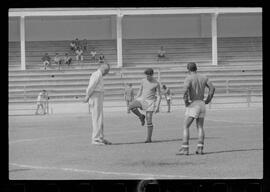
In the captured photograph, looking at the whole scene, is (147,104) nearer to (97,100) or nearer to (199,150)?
(97,100)

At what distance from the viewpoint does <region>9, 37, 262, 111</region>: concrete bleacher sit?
9.01m

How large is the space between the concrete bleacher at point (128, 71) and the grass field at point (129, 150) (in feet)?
1.09

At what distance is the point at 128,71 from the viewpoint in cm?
939

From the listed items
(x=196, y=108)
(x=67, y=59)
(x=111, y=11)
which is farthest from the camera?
(x=67, y=59)

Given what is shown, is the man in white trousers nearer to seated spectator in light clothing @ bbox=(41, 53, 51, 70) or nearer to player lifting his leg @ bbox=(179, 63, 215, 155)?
seated spectator in light clothing @ bbox=(41, 53, 51, 70)

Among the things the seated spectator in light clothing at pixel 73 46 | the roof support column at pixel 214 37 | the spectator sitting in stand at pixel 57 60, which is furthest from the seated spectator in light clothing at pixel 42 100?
the roof support column at pixel 214 37

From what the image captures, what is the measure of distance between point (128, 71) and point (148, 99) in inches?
18.3

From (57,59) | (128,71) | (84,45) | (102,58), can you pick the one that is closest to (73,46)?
(84,45)

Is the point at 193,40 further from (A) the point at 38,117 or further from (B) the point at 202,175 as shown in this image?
(B) the point at 202,175

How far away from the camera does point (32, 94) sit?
986 centimetres
